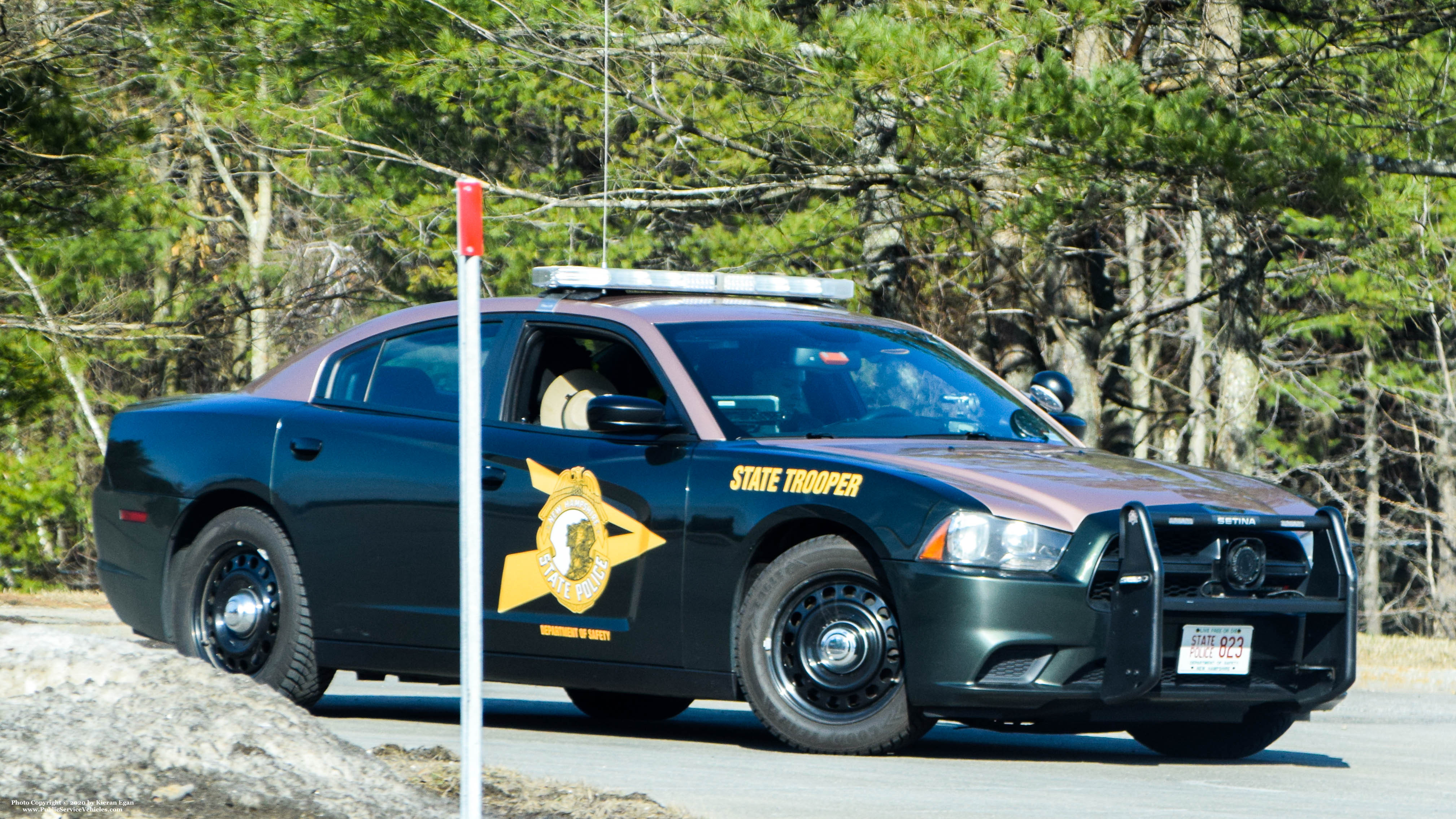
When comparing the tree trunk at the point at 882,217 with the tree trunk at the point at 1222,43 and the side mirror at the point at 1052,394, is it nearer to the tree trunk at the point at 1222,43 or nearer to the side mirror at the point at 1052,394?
the tree trunk at the point at 1222,43

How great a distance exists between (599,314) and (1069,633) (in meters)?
2.37

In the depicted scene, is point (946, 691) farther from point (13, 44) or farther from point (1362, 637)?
point (13, 44)

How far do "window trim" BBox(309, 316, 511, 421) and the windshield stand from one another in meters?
0.73

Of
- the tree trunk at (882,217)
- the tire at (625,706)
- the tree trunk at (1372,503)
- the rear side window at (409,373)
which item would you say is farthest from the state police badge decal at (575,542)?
the tree trunk at (1372,503)

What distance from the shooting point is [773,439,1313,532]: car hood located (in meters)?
6.38

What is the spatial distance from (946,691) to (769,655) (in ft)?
2.25

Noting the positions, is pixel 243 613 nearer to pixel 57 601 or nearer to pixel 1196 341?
pixel 57 601

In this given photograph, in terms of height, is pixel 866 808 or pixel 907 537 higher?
pixel 907 537

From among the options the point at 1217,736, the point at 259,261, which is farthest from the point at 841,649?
the point at 259,261

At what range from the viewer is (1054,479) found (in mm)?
6609

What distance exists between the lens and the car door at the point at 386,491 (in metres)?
7.55

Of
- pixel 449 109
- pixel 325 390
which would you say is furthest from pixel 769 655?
pixel 449 109

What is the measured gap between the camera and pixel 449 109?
19.0m

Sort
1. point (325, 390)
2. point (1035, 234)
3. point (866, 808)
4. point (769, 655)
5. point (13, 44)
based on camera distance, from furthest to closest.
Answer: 1. point (13, 44)
2. point (1035, 234)
3. point (325, 390)
4. point (769, 655)
5. point (866, 808)
